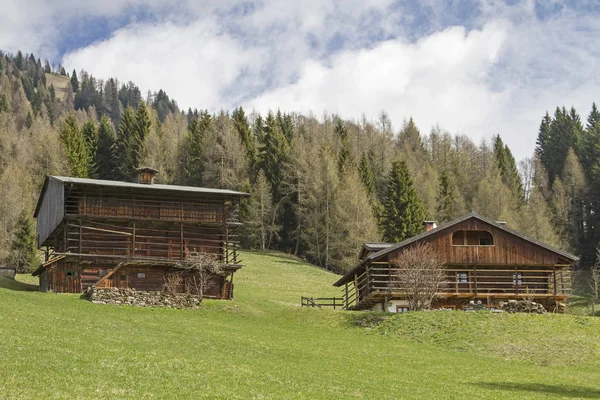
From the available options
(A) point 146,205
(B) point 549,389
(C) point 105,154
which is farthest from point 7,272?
(C) point 105,154

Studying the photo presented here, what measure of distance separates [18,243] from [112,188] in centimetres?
1936

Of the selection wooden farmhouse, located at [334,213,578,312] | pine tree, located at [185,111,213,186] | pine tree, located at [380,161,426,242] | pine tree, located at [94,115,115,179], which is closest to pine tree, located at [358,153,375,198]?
pine tree, located at [380,161,426,242]

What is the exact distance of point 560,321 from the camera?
3909 cm

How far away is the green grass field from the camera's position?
739 inches

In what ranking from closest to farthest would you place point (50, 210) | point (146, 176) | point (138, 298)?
1. point (138, 298)
2. point (50, 210)
3. point (146, 176)

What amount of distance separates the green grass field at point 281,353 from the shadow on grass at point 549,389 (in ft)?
0.18

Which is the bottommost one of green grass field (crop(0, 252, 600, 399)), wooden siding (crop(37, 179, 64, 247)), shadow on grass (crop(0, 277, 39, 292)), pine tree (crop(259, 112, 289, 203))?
green grass field (crop(0, 252, 600, 399))

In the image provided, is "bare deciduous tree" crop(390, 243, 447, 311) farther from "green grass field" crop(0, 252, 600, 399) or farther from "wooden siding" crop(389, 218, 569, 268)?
"green grass field" crop(0, 252, 600, 399)

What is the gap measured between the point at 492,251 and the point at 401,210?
39.1 metres

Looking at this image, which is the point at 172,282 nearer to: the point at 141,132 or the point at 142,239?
the point at 142,239

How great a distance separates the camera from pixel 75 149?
9844cm

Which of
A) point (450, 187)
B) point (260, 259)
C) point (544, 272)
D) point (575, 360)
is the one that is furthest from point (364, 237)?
point (575, 360)

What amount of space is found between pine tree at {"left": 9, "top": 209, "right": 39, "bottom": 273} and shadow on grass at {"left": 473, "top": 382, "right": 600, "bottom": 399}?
1978 inches

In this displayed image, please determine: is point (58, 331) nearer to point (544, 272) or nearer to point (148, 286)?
point (148, 286)
